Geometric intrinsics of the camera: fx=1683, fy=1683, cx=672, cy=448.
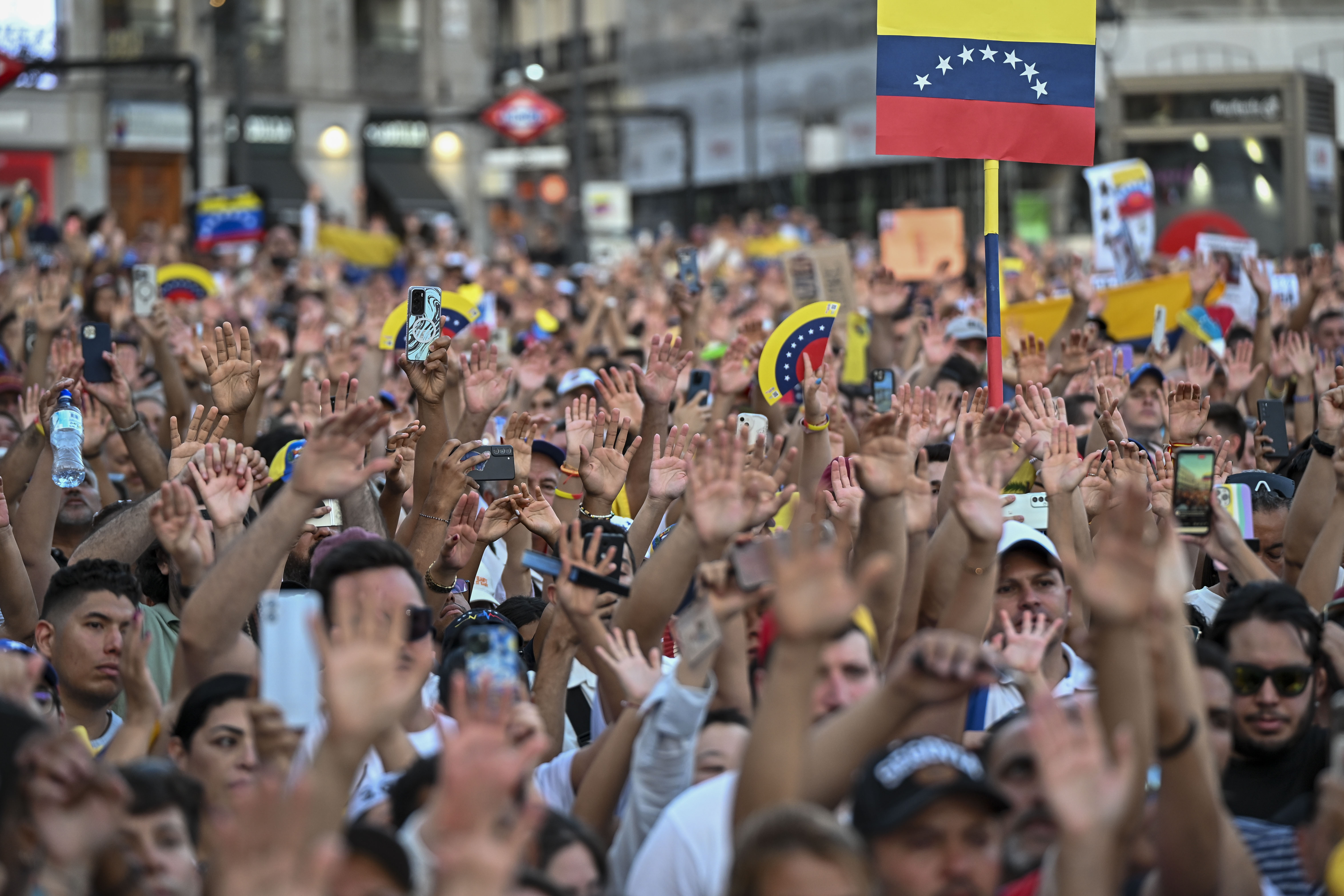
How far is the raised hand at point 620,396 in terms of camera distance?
730 cm

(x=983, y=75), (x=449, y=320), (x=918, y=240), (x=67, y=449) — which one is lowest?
(x=67, y=449)

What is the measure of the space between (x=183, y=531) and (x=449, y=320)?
3.45 m

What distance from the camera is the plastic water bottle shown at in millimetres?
6422

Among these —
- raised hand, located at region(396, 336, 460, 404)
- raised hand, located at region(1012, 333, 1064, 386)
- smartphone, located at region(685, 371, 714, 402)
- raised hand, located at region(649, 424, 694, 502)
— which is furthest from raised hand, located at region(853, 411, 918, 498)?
smartphone, located at region(685, 371, 714, 402)

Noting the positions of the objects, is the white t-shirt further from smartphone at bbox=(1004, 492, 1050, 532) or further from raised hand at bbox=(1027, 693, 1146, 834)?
smartphone at bbox=(1004, 492, 1050, 532)

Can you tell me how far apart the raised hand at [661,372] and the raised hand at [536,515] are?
1079 millimetres

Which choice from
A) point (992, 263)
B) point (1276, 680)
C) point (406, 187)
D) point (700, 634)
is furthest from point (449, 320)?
point (406, 187)

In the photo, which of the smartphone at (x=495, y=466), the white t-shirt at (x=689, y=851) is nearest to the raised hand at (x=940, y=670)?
the white t-shirt at (x=689, y=851)

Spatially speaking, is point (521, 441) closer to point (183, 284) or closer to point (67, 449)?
point (67, 449)

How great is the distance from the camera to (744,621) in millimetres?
4379

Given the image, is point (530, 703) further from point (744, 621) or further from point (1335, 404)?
point (1335, 404)

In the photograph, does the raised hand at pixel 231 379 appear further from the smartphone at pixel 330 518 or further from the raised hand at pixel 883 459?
the raised hand at pixel 883 459

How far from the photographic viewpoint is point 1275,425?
786 centimetres

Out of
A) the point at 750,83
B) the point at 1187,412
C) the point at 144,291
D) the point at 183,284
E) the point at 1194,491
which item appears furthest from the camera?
the point at 750,83
